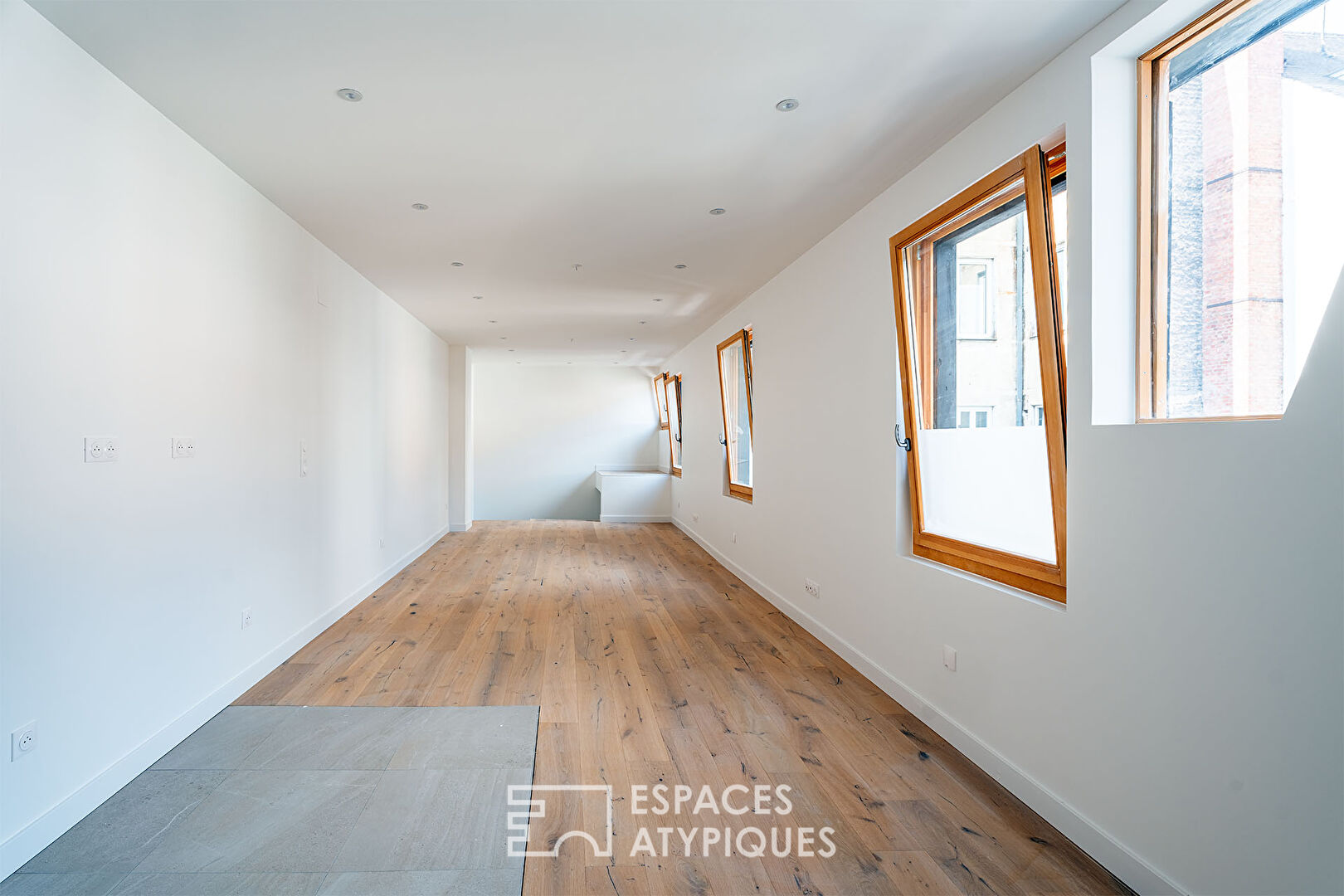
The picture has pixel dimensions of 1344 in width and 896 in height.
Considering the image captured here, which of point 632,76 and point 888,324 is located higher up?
point 632,76

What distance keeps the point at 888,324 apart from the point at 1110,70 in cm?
147

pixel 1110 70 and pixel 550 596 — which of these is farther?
pixel 550 596

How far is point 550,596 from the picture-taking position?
18.7 ft

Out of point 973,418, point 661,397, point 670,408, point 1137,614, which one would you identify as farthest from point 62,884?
point 661,397

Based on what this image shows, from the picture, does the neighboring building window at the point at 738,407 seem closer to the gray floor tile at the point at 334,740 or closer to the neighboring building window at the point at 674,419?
the neighboring building window at the point at 674,419

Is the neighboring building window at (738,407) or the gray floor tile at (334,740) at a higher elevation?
the neighboring building window at (738,407)

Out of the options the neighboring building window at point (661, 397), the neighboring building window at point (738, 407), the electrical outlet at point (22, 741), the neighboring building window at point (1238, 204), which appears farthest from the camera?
the neighboring building window at point (661, 397)

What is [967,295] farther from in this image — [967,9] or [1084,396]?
[967,9]

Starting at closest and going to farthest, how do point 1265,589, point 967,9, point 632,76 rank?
1. point 1265,589
2. point 967,9
3. point 632,76

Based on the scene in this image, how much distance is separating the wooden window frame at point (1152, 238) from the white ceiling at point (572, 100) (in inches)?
10.0

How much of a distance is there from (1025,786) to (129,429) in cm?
347

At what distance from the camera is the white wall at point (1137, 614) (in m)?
1.53

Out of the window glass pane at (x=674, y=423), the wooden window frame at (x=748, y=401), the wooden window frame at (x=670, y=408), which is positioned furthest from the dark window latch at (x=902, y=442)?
the window glass pane at (x=674, y=423)

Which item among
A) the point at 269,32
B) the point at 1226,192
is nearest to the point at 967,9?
the point at 1226,192
